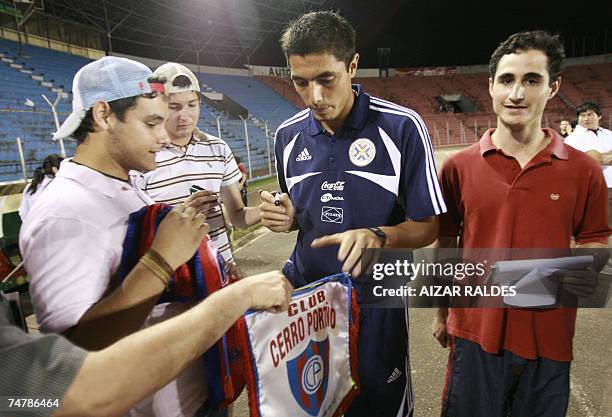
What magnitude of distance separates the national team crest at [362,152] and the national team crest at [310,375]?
2.29ft

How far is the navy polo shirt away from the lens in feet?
5.00

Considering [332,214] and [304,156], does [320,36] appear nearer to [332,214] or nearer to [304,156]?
[304,156]

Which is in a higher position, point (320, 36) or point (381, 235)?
point (320, 36)

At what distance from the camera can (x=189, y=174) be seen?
2186 millimetres

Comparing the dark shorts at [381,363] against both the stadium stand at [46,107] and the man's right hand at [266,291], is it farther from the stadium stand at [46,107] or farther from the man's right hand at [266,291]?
the stadium stand at [46,107]

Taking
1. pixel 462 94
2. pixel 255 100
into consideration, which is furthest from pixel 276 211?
pixel 462 94

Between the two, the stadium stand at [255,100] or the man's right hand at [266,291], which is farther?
the stadium stand at [255,100]

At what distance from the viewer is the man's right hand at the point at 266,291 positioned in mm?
905

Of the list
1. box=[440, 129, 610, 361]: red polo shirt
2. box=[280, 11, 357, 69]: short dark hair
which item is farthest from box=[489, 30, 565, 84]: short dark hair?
box=[280, 11, 357, 69]: short dark hair

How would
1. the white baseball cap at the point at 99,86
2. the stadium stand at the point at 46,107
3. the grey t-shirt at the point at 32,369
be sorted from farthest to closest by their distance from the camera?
the stadium stand at the point at 46,107 → the white baseball cap at the point at 99,86 → the grey t-shirt at the point at 32,369

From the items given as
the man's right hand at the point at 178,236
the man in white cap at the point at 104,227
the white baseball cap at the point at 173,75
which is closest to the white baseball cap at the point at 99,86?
the man in white cap at the point at 104,227

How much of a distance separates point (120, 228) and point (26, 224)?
0.63ft

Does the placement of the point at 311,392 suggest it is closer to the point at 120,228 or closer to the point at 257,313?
the point at 257,313

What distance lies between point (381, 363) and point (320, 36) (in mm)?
1312
